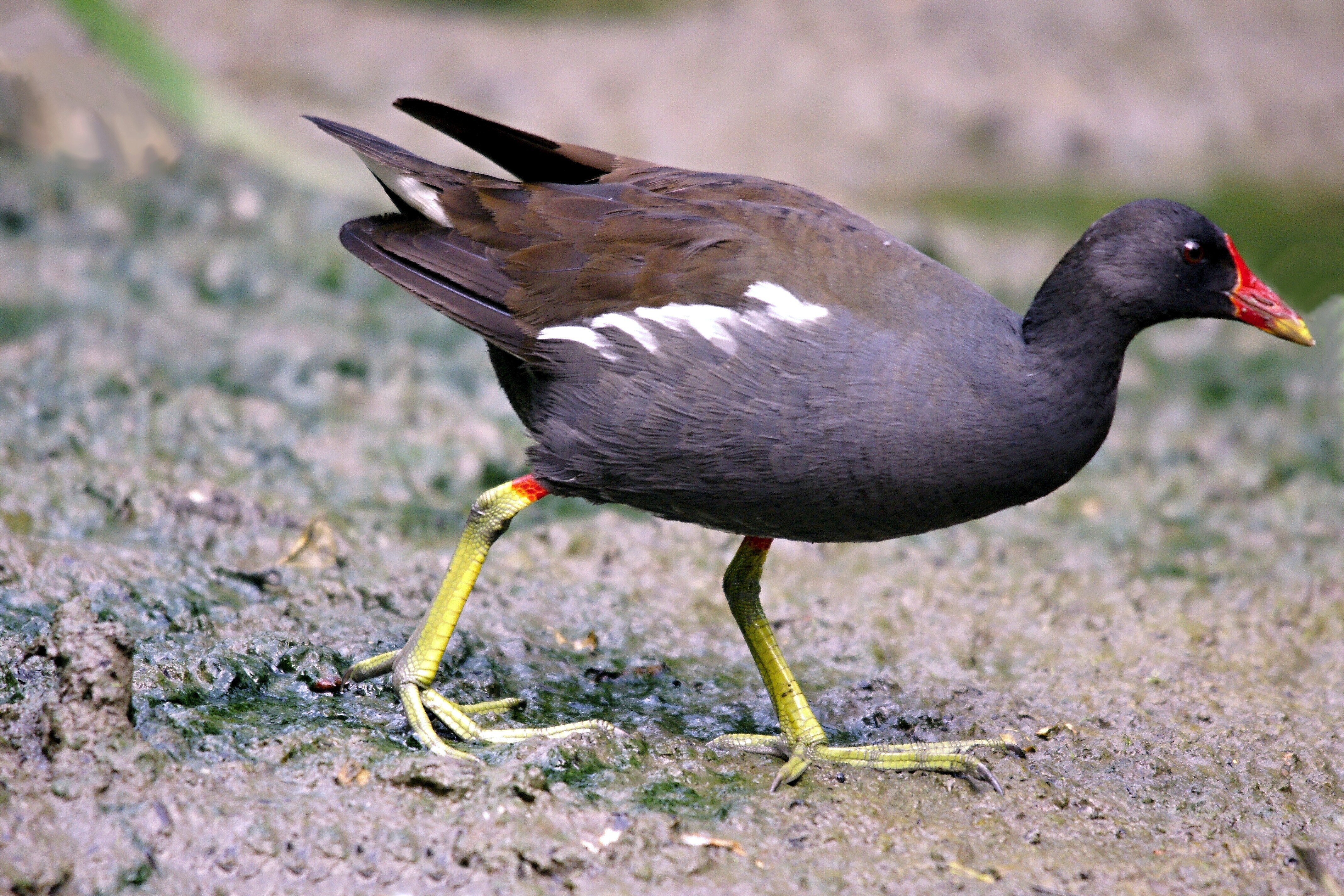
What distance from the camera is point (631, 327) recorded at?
313 cm

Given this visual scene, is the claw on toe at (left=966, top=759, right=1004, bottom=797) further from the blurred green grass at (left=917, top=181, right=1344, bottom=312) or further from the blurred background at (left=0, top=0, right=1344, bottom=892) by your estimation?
the blurred green grass at (left=917, top=181, right=1344, bottom=312)

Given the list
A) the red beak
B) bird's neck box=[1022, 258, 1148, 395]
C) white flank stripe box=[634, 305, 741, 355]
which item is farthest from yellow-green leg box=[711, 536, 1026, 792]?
the red beak

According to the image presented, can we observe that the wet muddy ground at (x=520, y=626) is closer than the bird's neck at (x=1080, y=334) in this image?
Yes

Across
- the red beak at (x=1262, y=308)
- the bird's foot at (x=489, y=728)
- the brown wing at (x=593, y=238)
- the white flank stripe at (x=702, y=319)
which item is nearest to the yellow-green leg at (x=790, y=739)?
the bird's foot at (x=489, y=728)

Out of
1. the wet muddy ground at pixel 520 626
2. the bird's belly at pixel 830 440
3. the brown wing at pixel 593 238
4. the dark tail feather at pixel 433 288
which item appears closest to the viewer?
the wet muddy ground at pixel 520 626

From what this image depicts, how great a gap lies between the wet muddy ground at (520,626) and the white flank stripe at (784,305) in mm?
1094

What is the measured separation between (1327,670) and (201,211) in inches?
203

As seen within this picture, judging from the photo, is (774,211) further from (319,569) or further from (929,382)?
(319,569)

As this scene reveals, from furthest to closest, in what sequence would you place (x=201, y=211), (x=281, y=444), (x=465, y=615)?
1. (x=201, y=211)
2. (x=281, y=444)
3. (x=465, y=615)

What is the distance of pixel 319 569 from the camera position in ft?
13.1

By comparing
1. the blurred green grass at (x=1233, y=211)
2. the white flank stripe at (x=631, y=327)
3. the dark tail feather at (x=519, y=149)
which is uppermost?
the blurred green grass at (x=1233, y=211)

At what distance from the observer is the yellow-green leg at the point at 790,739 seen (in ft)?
10.6

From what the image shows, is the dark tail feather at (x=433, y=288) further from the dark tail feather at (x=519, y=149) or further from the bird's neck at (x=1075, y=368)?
the bird's neck at (x=1075, y=368)

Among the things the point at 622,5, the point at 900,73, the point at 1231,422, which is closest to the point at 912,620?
the point at 1231,422
